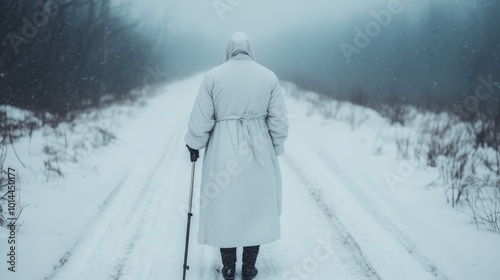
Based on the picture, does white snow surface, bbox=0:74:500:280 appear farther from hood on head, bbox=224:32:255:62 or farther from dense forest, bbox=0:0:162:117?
dense forest, bbox=0:0:162:117

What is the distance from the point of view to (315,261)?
10.7 ft

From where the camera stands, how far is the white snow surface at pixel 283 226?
309 centimetres

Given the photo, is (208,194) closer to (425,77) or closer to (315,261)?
(315,261)

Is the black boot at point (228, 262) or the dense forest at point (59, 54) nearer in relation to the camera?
the black boot at point (228, 262)

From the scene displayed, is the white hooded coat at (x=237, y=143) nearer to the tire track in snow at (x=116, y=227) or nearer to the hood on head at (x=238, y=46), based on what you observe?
the hood on head at (x=238, y=46)

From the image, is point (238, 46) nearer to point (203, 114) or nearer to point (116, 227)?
point (203, 114)

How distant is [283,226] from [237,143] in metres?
1.67

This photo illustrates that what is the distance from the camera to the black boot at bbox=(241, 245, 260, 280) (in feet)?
9.72

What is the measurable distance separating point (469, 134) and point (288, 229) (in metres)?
5.22

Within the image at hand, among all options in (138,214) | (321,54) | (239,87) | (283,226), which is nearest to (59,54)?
(138,214)

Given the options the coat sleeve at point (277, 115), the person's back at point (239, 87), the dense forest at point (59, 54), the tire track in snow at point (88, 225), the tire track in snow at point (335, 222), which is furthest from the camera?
the dense forest at point (59, 54)

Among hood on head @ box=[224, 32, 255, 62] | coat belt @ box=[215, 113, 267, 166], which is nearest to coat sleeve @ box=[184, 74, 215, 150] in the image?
coat belt @ box=[215, 113, 267, 166]

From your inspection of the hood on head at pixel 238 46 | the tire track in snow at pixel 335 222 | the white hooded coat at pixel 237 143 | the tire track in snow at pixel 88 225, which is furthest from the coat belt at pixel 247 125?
the tire track in snow at pixel 88 225

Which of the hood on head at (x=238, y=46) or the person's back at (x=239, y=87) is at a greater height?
the hood on head at (x=238, y=46)
